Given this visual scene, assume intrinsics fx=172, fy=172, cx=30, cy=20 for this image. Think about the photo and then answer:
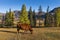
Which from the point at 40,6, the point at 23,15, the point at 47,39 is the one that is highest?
the point at 40,6

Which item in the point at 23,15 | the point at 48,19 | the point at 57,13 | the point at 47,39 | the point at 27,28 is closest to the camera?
the point at 47,39

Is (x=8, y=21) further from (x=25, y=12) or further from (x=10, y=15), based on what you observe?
(x=25, y=12)

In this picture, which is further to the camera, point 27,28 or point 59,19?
point 59,19

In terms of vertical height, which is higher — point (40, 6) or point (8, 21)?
point (40, 6)

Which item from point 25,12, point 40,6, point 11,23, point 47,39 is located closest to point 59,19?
point 25,12

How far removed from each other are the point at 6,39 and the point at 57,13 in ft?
229

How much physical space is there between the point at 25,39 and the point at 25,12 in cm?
6148

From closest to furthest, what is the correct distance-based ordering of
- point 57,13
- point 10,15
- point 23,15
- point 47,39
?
point 47,39, point 23,15, point 57,13, point 10,15

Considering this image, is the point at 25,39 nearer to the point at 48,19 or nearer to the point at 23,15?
the point at 23,15

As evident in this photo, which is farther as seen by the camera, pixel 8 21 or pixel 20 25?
pixel 8 21

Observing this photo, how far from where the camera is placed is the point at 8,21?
9131cm

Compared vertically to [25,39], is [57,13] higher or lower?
higher

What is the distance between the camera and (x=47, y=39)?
731 inches

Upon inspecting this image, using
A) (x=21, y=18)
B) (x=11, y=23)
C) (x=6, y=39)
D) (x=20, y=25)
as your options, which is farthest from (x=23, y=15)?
(x=6, y=39)
